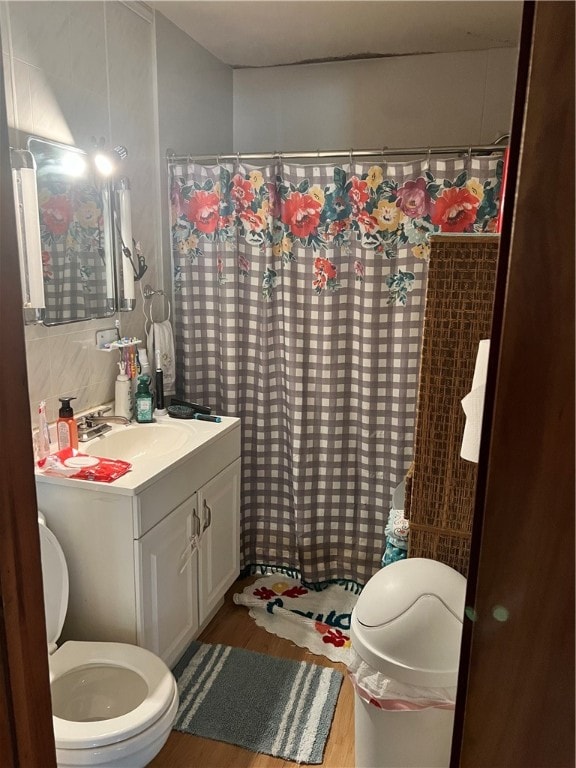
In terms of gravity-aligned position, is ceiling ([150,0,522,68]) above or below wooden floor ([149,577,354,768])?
above

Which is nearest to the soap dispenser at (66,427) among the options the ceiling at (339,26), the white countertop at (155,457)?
the white countertop at (155,457)

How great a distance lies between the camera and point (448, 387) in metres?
1.56

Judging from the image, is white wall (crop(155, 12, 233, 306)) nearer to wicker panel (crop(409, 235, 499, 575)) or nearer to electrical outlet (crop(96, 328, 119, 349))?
electrical outlet (crop(96, 328, 119, 349))

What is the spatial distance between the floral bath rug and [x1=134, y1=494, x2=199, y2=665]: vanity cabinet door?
41 centimetres

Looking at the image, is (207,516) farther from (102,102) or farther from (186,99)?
(186,99)

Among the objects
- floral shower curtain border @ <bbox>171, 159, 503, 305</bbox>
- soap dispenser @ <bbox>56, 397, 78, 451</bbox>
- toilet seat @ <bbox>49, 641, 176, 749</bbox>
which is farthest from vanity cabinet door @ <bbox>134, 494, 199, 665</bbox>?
floral shower curtain border @ <bbox>171, 159, 503, 305</bbox>

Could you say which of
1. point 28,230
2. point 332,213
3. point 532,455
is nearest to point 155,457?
point 28,230

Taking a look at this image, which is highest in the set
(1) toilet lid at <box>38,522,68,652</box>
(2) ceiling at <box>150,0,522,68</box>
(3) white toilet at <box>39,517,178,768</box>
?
(2) ceiling at <box>150,0,522,68</box>

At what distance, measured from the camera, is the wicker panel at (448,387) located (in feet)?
4.92

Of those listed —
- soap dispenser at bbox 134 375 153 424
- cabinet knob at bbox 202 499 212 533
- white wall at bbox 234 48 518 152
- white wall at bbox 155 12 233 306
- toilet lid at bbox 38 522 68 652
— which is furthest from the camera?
white wall at bbox 234 48 518 152

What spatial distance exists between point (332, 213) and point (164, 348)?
0.89 m

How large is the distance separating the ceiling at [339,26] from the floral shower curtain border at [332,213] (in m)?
0.60

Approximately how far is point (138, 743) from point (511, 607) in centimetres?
117

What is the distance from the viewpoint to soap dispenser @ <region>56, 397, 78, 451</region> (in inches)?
73.1
